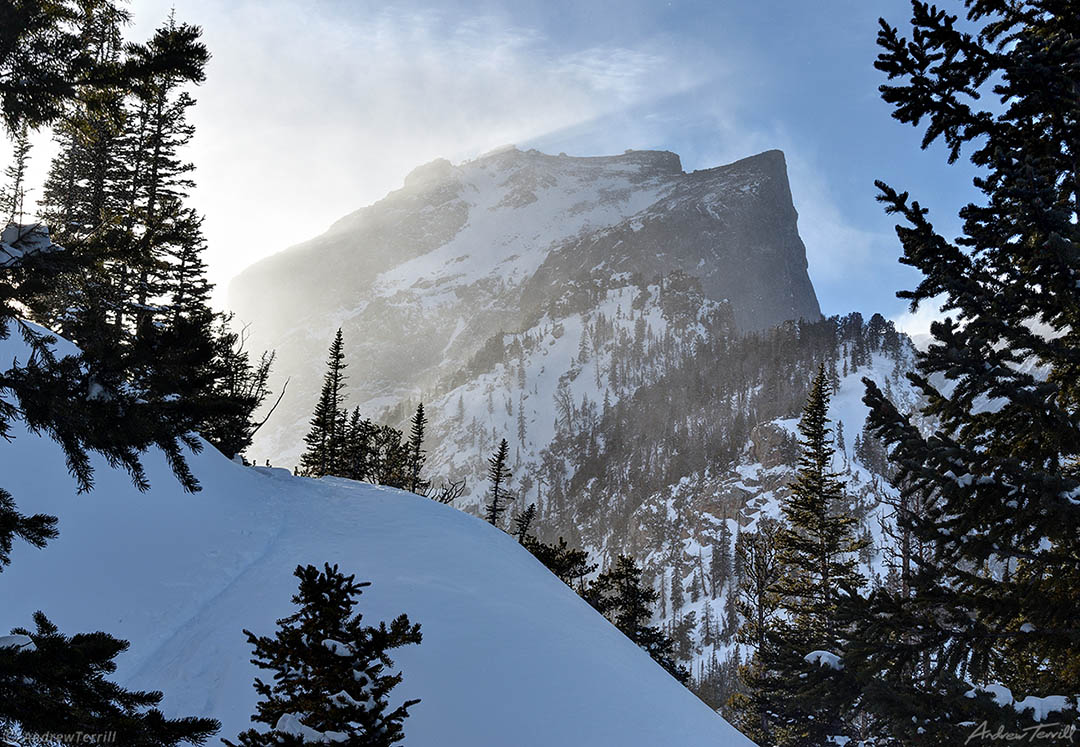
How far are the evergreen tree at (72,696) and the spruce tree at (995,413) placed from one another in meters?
5.65

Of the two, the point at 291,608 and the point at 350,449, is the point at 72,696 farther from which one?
the point at 350,449

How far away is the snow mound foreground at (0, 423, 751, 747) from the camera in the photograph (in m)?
8.50

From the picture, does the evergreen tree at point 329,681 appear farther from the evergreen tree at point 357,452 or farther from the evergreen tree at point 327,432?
the evergreen tree at point 327,432

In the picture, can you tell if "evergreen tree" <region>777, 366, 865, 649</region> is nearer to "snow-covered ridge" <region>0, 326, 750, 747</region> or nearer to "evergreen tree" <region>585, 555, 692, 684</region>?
"evergreen tree" <region>585, 555, 692, 684</region>

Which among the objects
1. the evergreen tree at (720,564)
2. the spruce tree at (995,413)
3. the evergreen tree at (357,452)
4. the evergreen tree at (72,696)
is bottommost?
the evergreen tree at (72,696)

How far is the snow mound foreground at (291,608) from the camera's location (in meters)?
8.50

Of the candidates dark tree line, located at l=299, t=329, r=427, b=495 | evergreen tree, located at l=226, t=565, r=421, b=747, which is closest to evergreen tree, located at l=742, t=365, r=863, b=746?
evergreen tree, located at l=226, t=565, r=421, b=747

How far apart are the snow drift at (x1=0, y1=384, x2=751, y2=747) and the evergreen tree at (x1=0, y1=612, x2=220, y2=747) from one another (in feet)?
17.4

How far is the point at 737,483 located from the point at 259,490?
154042 millimetres

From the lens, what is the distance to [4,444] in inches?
444

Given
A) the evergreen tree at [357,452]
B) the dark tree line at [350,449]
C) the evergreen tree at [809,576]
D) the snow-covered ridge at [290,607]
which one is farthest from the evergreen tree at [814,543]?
the evergreen tree at [357,452]

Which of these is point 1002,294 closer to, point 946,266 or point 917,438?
point 946,266

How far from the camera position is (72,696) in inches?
127

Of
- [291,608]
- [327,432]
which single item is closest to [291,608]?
[291,608]
